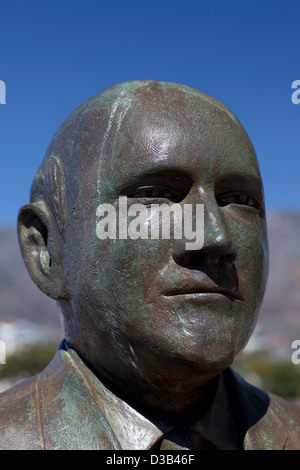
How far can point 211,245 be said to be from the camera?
7.74 feet

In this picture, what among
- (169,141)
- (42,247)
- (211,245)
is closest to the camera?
(211,245)

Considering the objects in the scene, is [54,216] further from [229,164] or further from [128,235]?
[229,164]

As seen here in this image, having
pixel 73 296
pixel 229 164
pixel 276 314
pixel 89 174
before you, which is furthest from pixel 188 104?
pixel 276 314

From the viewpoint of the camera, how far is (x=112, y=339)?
97.8 inches

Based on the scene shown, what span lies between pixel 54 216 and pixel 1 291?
119 m

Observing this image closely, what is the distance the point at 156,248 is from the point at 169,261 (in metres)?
0.08

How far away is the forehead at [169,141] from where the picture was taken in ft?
8.08

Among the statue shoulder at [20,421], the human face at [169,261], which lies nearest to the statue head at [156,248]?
the human face at [169,261]

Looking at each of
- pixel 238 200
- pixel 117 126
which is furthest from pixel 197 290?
pixel 117 126

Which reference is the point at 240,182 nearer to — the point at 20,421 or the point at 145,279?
the point at 145,279

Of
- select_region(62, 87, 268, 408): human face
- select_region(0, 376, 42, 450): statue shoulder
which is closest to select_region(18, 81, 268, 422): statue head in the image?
select_region(62, 87, 268, 408): human face

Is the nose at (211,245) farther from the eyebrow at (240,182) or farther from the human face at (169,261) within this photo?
the eyebrow at (240,182)

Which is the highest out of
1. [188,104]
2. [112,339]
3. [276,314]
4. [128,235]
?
[188,104]
